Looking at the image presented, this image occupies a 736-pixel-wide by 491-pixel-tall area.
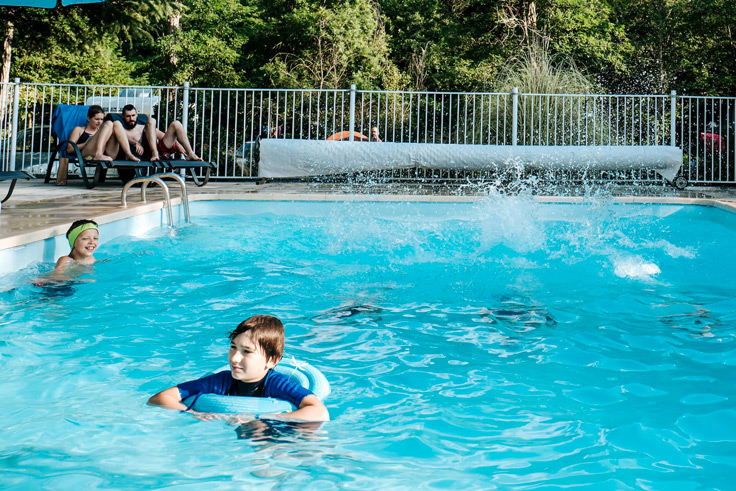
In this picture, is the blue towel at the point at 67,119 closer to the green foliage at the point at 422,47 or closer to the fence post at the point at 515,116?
the fence post at the point at 515,116

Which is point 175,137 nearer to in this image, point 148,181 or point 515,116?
point 148,181

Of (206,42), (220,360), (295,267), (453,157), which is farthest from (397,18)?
(220,360)

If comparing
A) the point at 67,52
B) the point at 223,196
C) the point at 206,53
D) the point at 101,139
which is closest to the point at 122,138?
the point at 101,139

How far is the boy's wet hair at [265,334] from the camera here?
109 inches

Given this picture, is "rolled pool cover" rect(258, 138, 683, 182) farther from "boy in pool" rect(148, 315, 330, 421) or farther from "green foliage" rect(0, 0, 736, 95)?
"boy in pool" rect(148, 315, 330, 421)

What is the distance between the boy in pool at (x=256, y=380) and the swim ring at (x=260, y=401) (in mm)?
28

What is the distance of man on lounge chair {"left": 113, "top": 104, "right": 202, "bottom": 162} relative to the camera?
423 inches

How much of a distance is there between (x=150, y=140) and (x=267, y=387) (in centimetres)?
848

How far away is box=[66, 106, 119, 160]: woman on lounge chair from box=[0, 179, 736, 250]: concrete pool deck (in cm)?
47

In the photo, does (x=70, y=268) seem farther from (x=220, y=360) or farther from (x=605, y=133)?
(x=605, y=133)

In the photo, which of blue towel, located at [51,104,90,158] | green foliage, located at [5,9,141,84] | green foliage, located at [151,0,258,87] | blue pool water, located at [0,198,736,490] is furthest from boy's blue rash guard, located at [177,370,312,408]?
green foliage, located at [151,0,258,87]

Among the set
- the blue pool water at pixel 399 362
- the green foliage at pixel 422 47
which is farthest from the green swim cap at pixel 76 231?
the green foliage at pixel 422 47

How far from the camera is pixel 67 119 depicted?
11258 millimetres

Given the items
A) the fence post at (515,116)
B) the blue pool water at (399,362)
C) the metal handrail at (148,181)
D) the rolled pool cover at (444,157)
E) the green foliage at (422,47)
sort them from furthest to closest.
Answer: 1. the green foliage at (422,47)
2. the fence post at (515,116)
3. the rolled pool cover at (444,157)
4. the metal handrail at (148,181)
5. the blue pool water at (399,362)
